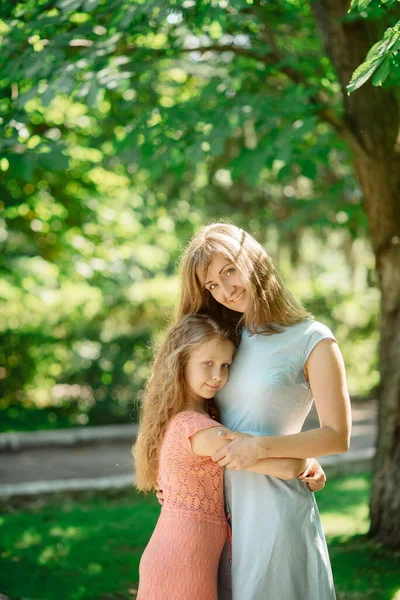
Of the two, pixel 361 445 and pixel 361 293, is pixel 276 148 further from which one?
pixel 361 293

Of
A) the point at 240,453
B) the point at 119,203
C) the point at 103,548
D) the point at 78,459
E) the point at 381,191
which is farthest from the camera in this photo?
the point at 119,203

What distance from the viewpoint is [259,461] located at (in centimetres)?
278

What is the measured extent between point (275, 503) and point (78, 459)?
6891 mm

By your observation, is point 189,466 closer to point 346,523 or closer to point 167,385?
point 167,385

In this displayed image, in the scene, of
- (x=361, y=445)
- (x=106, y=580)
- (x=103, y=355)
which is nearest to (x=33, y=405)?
(x=103, y=355)

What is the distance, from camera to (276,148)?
16.8ft

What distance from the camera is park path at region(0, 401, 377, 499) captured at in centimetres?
794

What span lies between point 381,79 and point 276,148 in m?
2.18

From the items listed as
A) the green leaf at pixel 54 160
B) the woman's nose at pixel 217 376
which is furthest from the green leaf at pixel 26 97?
the woman's nose at pixel 217 376

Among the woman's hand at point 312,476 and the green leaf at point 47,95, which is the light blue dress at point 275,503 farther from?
the green leaf at point 47,95

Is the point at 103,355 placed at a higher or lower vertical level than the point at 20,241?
lower

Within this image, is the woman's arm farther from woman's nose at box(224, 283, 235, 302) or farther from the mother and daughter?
woman's nose at box(224, 283, 235, 302)

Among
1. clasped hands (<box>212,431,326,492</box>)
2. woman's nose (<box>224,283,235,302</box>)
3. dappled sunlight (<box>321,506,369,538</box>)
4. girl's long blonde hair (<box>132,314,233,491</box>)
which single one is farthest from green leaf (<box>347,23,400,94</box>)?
dappled sunlight (<box>321,506,369,538</box>)

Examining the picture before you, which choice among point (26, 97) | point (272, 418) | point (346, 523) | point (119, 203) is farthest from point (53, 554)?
point (119, 203)
